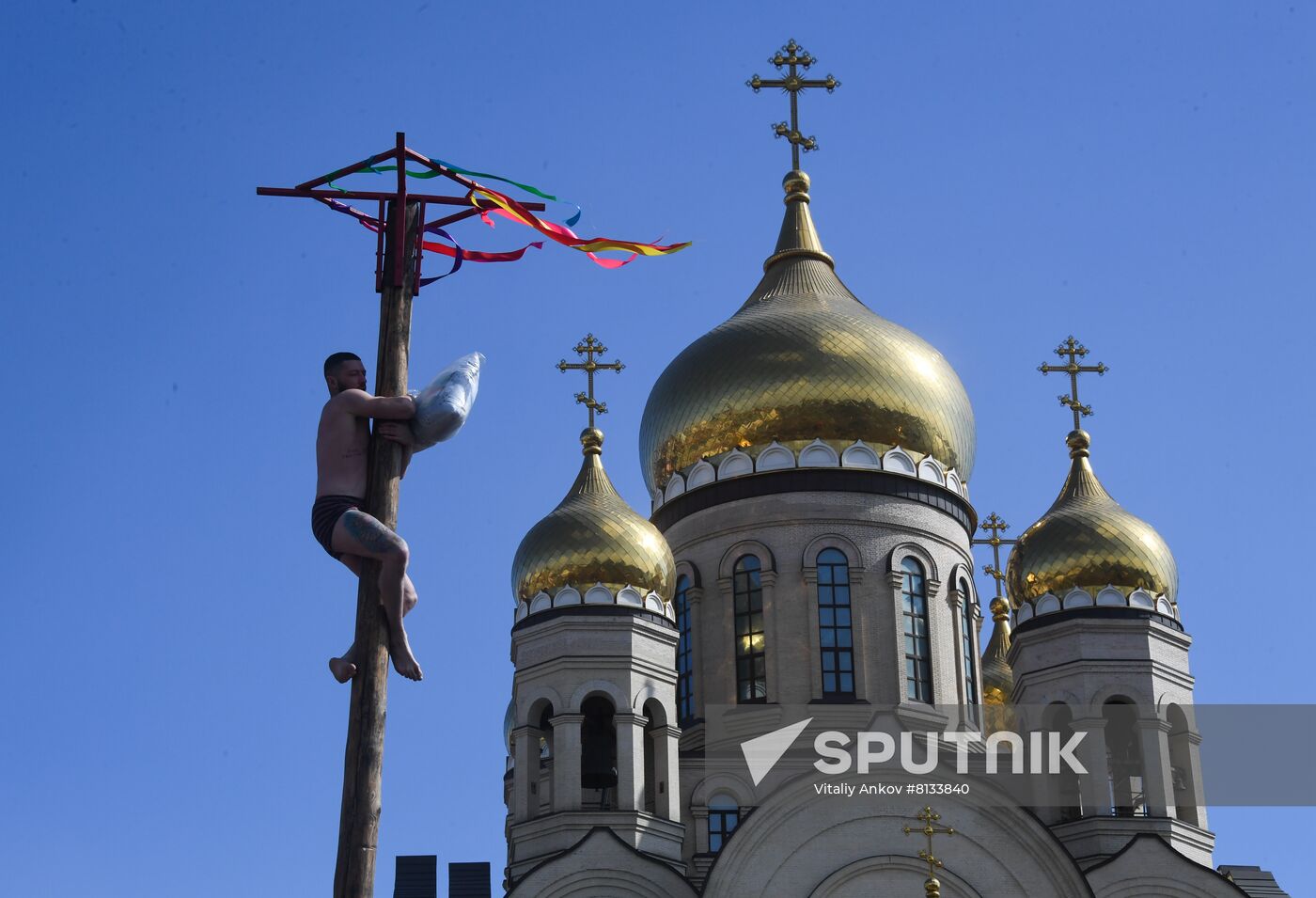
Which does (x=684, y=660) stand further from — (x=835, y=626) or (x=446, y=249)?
(x=446, y=249)

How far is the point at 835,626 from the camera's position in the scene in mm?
25219

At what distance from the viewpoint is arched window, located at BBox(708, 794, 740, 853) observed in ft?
81.7

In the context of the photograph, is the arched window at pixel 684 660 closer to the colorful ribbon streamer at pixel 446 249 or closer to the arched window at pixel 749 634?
the arched window at pixel 749 634

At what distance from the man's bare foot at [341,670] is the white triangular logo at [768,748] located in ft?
56.4

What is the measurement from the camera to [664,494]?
27.0 metres

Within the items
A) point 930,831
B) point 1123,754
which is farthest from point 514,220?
point 1123,754

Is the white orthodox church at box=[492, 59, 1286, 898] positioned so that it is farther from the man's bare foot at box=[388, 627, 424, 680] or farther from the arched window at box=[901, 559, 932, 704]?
the man's bare foot at box=[388, 627, 424, 680]

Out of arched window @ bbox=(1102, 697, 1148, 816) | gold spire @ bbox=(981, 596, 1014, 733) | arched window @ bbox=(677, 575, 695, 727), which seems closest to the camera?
arched window @ bbox=(1102, 697, 1148, 816)

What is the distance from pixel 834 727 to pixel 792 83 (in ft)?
31.0

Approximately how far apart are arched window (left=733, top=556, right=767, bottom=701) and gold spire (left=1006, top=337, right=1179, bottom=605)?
322 cm

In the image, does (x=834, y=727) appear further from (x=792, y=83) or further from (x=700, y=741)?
(x=792, y=83)

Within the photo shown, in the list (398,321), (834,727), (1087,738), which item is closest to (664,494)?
(834,727)

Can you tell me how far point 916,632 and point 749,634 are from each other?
1930mm

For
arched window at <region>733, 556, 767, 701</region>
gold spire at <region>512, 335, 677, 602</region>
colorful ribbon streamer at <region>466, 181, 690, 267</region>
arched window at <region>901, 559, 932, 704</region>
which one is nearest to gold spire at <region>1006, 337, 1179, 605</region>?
arched window at <region>901, 559, 932, 704</region>
